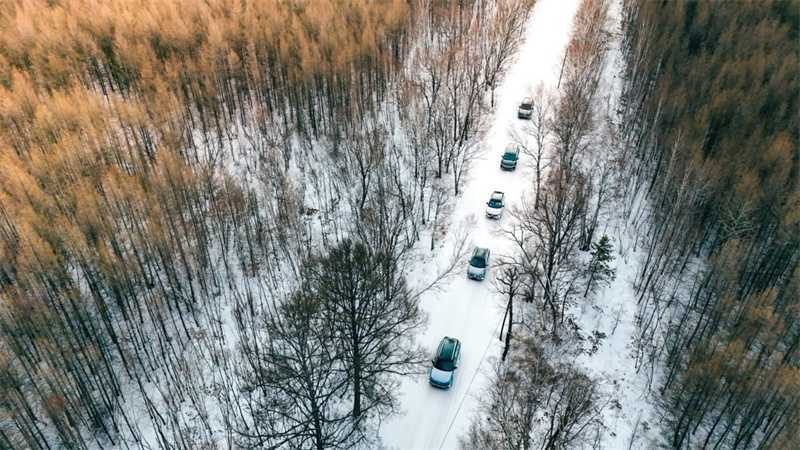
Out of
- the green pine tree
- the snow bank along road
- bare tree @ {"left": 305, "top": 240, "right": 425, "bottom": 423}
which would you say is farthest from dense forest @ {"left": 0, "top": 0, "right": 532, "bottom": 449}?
the green pine tree

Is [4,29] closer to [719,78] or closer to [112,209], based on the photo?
[112,209]

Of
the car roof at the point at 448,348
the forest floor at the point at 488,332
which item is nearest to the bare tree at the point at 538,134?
the forest floor at the point at 488,332

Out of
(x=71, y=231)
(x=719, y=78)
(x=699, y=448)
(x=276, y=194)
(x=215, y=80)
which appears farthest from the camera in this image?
(x=215, y=80)

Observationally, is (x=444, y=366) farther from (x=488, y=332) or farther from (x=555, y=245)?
(x=555, y=245)

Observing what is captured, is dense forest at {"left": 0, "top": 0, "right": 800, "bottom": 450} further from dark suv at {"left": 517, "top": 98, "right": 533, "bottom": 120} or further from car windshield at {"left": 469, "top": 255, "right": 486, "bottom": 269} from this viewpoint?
dark suv at {"left": 517, "top": 98, "right": 533, "bottom": 120}

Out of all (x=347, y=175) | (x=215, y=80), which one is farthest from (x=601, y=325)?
(x=215, y=80)

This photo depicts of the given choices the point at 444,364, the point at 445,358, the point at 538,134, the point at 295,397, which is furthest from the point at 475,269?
the point at 538,134
